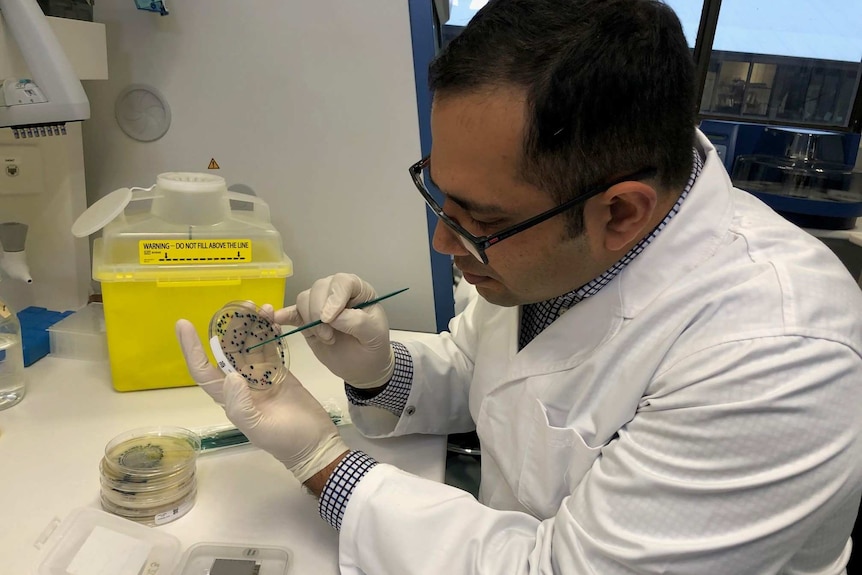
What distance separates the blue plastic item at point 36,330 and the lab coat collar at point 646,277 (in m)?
0.97

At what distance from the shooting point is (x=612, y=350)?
2.70 ft

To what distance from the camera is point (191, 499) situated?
0.88m

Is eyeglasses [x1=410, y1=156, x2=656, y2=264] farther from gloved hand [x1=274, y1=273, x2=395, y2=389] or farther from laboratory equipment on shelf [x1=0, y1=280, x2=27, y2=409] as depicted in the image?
laboratory equipment on shelf [x1=0, y1=280, x2=27, y2=409]

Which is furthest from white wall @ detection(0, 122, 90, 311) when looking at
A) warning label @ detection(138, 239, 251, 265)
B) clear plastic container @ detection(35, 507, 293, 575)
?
clear plastic container @ detection(35, 507, 293, 575)

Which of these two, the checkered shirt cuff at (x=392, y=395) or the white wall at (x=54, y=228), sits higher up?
the white wall at (x=54, y=228)

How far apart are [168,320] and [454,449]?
62 centimetres

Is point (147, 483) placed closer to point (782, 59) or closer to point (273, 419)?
point (273, 419)

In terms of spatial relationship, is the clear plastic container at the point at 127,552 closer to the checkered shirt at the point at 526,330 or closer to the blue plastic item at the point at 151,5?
the checkered shirt at the point at 526,330

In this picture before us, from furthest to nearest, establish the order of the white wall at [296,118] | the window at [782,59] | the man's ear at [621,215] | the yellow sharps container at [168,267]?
1. the window at [782,59]
2. the white wall at [296,118]
3. the yellow sharps container at [168,267]
4. the man's ear at [621,215]

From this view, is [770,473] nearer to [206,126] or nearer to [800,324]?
[800,324]

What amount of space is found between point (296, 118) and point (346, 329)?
0.61 meters

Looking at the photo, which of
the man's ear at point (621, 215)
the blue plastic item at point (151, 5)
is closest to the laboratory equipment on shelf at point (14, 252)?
the blue plastic item at point (151, 5)

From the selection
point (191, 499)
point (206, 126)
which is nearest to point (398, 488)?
point (191, 499)

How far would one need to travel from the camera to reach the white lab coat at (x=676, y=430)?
2.17ft
